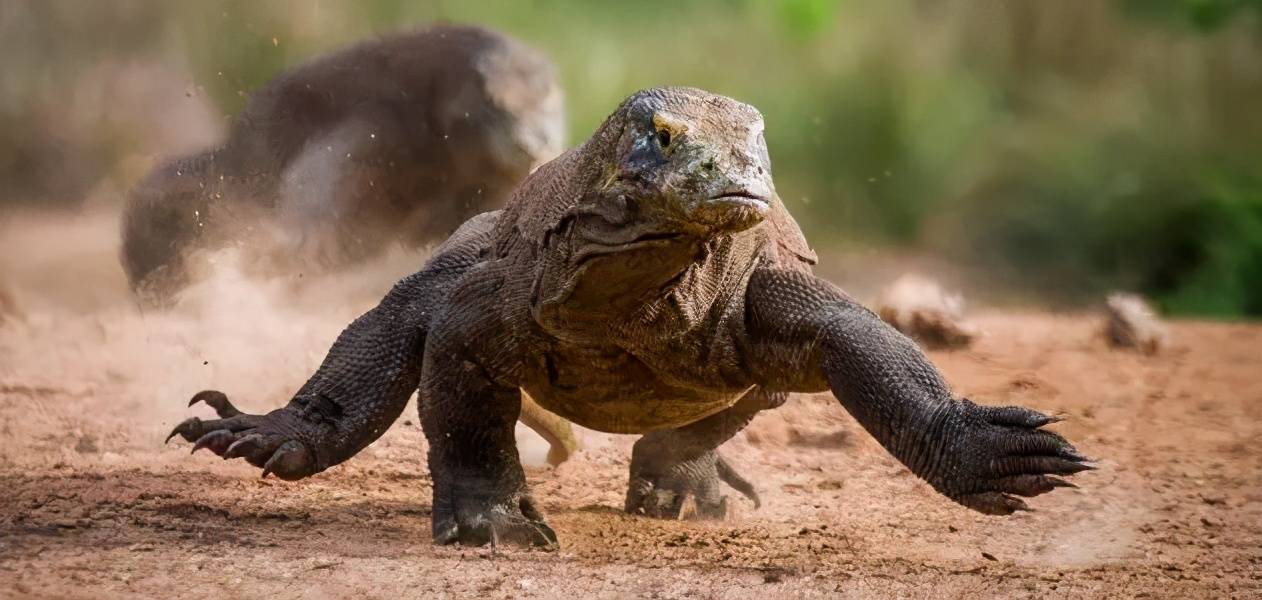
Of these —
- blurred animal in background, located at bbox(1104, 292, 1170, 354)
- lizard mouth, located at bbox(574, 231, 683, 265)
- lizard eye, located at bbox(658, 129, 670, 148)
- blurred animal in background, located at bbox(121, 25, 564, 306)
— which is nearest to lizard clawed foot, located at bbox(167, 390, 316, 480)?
lizard mouth, located at bbox(574, 231, 683, 265)

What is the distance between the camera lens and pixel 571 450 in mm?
7367

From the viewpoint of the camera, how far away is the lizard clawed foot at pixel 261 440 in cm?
516

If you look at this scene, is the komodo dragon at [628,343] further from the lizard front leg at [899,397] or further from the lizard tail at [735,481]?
the lizard tail at [735,481]

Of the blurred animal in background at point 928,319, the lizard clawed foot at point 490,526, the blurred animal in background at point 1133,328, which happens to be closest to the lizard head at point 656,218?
the lizard clawed foot at point 490,526

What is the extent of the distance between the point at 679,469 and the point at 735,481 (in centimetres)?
59

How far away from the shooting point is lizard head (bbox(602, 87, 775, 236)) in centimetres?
396

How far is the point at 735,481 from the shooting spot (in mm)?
6840

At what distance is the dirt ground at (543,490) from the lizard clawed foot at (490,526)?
0.11 metres

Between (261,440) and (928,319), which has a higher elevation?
(928,319)

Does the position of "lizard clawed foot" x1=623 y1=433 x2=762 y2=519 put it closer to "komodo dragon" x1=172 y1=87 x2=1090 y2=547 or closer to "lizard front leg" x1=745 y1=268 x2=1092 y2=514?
"komodo dragon" x1=172 y1=87 x2=1090 y2=547

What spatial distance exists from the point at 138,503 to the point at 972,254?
9.55 metres

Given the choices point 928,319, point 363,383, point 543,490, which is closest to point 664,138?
point 363,383

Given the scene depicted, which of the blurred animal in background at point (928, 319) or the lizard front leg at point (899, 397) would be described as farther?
the blurred animal in background at point (928, 319)

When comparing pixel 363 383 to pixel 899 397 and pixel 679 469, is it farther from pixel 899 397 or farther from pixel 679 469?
pixel 899 397
